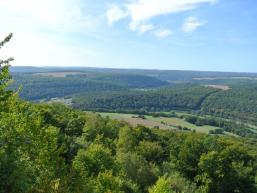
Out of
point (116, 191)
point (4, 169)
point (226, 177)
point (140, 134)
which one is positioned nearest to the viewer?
point (4, 169)

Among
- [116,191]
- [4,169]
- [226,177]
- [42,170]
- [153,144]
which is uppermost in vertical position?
[4,169]

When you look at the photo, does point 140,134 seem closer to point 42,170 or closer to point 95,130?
point 95,130

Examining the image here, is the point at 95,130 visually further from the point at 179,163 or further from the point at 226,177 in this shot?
the point at 226,177

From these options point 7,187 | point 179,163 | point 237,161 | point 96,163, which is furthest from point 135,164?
point 7,187

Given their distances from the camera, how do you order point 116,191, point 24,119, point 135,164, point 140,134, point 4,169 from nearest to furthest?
point 4,169, point 24,119, point 116,191, point 135,164, point 140,134

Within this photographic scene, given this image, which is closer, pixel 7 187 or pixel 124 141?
pixel 7 187

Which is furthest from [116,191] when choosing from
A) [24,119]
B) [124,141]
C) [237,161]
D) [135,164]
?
[237,161]

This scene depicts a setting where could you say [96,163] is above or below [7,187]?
below
